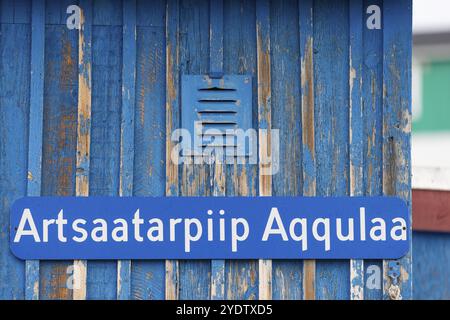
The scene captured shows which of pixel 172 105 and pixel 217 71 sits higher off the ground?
pixel 217 71

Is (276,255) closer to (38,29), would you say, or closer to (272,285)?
(272,285)

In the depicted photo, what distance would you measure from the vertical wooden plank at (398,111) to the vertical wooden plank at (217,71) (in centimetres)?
88

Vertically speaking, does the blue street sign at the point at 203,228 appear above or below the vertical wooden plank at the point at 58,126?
below

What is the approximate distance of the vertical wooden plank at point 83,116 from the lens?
4.59 metres

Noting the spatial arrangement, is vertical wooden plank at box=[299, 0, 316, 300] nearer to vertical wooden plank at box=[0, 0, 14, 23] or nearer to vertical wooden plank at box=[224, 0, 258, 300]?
vertical wooden plank at box=[224, 0, 258, 300]

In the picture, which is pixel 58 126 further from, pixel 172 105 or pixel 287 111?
pixel 287 111

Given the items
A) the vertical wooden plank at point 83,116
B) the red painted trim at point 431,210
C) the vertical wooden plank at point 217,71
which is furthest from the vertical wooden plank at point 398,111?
the red painted trim at point 431,210

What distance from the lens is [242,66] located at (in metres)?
4.76

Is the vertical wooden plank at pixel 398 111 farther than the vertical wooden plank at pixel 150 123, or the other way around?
the vertical wooden plank at pixel 398 111

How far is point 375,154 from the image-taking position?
4.74 meters

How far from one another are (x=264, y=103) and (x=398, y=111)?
2.38ft

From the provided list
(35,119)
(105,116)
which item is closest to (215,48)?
(105,116)

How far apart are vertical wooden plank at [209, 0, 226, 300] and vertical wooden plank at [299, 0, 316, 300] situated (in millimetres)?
435

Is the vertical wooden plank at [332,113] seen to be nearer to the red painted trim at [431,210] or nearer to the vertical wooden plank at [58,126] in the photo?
the vertical wooden plank at [58,126]
